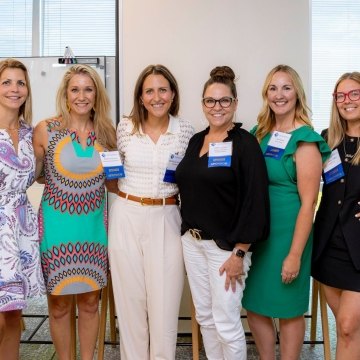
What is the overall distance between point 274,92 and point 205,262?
2.88ft

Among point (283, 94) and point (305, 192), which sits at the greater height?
point (283, 94)

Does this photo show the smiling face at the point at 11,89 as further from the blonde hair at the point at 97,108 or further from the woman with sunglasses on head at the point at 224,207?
the woman with sunglasses on head at the point at 224,207

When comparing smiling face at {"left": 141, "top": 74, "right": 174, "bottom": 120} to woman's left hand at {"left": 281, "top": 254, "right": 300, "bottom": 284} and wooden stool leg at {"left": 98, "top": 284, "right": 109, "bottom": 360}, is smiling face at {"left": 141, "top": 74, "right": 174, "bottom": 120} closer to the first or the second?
woman's left hand at {"left": 281, "top": 254, "right": 300, "bottom": 284}

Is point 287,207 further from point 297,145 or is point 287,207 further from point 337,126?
point 337,126

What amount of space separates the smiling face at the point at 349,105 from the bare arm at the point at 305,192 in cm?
20

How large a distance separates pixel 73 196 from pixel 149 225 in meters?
0.40

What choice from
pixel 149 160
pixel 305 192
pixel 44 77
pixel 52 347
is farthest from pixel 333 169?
pixel 44 77

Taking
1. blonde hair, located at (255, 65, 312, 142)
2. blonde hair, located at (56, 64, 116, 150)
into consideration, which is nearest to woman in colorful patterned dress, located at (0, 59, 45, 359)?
blonde hair, located at (56, 64, 116, 150)

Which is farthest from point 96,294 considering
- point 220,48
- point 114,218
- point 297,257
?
point 220,48

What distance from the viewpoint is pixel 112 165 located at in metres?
2.09

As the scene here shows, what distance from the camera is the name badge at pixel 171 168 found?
6.77 ft

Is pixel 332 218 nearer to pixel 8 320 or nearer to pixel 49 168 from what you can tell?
pixel 49 168

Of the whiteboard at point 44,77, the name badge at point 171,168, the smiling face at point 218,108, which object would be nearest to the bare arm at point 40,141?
the name badge at point 171,168

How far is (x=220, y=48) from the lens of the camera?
296 centimetres
